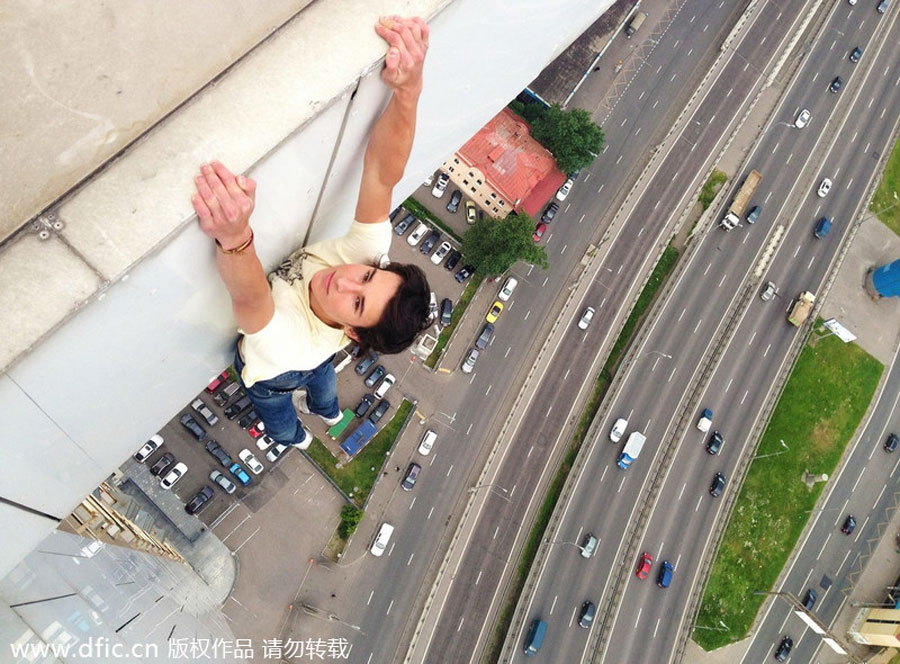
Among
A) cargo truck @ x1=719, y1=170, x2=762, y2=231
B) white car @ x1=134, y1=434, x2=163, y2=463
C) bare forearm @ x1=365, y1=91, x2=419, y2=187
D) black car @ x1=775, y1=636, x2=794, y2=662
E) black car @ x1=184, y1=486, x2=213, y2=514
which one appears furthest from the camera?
cargo truck @ x1=719, y1=170, x2=762, y2=231

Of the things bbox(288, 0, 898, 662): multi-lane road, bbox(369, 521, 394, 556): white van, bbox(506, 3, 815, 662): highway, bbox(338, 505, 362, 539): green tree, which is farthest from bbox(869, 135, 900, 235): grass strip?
bbox(338, 505, 362, 539): green tree

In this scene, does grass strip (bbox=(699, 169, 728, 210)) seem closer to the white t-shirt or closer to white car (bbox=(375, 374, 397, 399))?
white car (bbox=(375, 374, 397, 399))

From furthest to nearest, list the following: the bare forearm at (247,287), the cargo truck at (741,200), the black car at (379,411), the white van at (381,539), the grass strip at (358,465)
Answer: the cargo truck at (741,200) → the black car at (379,411) → the grass strip at (358,465) → the white van at (381,539) → the bare forearm at (247,287)

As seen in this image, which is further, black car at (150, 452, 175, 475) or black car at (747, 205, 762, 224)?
black car at (747, 205, 762, 224)

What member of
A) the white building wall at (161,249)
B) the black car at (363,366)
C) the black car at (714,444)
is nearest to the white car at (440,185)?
the black car at (363,366)

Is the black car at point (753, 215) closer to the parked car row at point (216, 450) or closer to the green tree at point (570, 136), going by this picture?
the green tree at point (570, 136)

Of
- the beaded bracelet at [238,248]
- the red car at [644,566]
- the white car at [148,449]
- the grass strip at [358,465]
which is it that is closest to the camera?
the beaded bracelet at [238,248]

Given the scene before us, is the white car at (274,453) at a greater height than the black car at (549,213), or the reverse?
the black car at (549,213)
